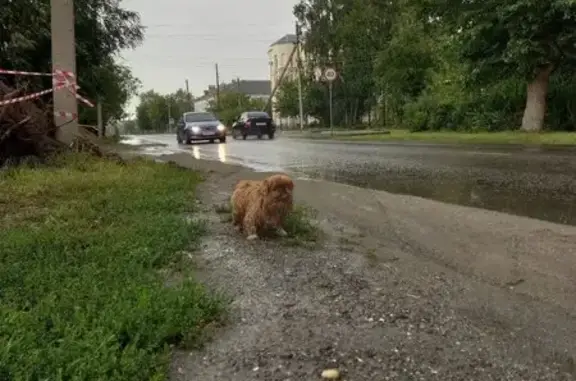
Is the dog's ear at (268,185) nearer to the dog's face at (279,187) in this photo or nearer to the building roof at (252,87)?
the dog's face at (279,187)

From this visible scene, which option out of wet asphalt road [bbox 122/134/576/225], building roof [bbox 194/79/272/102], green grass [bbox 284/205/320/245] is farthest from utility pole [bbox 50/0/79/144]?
building roof [bbox 194/79/272/102]

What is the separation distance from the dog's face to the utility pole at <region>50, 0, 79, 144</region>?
934 centimetres

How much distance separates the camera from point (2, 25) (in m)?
16.4

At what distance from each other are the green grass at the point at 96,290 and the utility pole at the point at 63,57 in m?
6.22

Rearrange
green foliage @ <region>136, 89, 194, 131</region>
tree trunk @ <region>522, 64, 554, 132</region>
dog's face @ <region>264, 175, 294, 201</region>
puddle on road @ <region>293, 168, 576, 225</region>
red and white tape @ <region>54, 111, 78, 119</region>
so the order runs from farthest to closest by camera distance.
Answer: green foliage @ <region>136, 89, 194, 131</region> → tree trunk @ <region>522, 64, 554, 132</region> → red and white tape @ <region>54, 111, 78, 119</region> → puddle on road @ <region>293, 168, 576, 225</region> → dog's face @ <region>264, 175, 294, 201</region>

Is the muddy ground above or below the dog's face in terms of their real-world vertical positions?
below

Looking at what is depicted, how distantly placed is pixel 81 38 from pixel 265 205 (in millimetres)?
16783

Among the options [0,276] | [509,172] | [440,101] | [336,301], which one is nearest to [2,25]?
[509,172]

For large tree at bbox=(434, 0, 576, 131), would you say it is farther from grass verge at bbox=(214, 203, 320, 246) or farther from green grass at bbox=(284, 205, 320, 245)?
green grass at bbox=(284, 205, 320, 245)

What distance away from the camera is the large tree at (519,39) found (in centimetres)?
2122

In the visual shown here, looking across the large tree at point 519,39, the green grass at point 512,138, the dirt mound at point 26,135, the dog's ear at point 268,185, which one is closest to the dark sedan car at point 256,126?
the green grass at point 512,138

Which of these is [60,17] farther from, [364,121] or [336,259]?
[364,121]

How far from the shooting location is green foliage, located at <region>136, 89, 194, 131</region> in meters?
127

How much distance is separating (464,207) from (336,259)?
3.49 m
